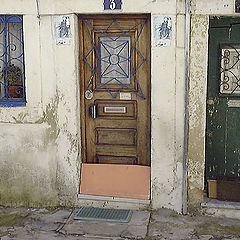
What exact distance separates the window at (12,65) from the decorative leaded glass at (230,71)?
2.78m

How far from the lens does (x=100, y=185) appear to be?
555cm

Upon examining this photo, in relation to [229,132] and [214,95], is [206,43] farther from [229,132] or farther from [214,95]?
[229,132]

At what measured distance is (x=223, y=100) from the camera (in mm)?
5484

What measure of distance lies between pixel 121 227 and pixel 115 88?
1.86 metres

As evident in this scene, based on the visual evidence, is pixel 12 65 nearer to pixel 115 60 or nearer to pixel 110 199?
pixel 115 60

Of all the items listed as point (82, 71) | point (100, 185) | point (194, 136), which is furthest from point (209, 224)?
point (82, 71)

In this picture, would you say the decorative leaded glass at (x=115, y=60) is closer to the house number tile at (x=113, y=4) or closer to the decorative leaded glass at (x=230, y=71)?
the house number tile at (x=113, y=4)

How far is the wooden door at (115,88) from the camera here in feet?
17.7

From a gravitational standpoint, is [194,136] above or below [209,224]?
above

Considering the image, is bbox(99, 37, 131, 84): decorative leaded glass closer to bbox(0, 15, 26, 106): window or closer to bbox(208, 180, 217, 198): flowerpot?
bbox(0, 15, 26, 106): window

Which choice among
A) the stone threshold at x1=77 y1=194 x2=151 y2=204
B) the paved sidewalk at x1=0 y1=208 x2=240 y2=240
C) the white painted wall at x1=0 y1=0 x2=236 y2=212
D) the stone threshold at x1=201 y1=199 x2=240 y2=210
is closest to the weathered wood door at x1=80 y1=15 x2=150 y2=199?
the white painted wall at x1=0 y1=0 x2=236 y2=212

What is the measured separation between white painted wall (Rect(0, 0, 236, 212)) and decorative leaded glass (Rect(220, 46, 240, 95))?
2.12 feet

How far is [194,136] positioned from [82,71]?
5.81 ft

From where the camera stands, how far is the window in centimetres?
559
